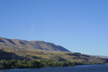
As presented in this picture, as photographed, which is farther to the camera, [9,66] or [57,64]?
[57,64]

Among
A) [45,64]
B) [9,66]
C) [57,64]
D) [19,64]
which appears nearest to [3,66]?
[9,66]

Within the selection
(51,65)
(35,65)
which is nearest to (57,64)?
(51,65)

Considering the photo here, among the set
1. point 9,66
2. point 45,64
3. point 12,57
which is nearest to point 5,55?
point 12,57

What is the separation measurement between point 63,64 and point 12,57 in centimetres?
5040

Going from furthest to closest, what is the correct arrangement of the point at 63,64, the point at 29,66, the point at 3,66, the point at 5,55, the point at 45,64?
the point at 5,55, the point at 63,64, the point at 45,64, the point at 29,66, the point at 3,66

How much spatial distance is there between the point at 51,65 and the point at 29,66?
107 feet

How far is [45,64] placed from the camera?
16300 cm

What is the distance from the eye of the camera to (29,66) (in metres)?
140

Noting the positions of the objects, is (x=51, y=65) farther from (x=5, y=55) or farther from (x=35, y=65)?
(x=5, y=55)

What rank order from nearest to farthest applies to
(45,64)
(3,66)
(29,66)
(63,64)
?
(3,66)
(29,66)
(45,64)
(63,64)

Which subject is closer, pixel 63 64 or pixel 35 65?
pixel 35 65

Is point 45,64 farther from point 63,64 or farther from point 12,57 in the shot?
point 12,57

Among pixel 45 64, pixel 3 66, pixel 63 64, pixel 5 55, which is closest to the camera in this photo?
pixel 3 66

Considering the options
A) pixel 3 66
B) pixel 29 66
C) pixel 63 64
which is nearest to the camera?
pixel 3 66
